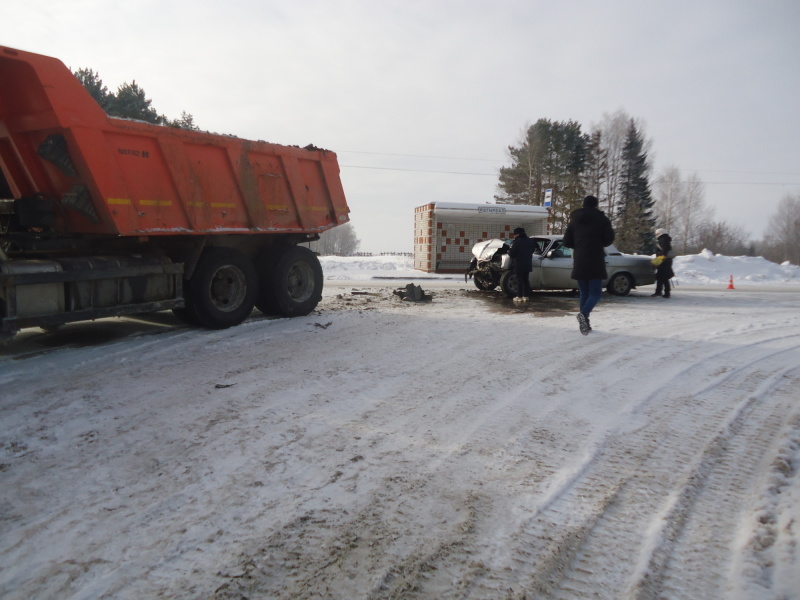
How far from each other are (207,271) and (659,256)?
1027 centimetres

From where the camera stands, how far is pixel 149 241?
7.31m

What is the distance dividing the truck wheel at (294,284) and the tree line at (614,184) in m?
24.8

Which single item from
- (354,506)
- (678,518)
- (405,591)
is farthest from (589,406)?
(405,591)

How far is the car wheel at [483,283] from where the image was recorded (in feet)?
44.7

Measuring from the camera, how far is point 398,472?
3.19 meters

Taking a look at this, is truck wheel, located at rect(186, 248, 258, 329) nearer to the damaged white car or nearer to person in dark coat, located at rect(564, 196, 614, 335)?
person in dark coat, located at rect(564, 196, 614, 335)

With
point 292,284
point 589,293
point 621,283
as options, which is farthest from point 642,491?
point 621,283

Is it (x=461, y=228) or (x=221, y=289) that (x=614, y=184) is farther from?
(x=221, y=289)

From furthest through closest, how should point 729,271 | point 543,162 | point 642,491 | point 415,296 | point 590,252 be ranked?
point 543,162 → point 729,271 → point 415,296 → point 590,252 → point 642,491

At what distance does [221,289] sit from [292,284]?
1430 mm

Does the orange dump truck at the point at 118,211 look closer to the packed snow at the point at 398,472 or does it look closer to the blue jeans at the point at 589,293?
the packed snow at the point at 398,472

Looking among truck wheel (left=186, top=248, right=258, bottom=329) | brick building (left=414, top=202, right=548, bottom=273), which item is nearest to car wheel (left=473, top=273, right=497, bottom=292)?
truck wheel (left=186, top=248, right=258, bottom=329)

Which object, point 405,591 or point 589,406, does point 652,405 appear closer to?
point 589,406

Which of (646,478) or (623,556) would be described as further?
(646,478)
